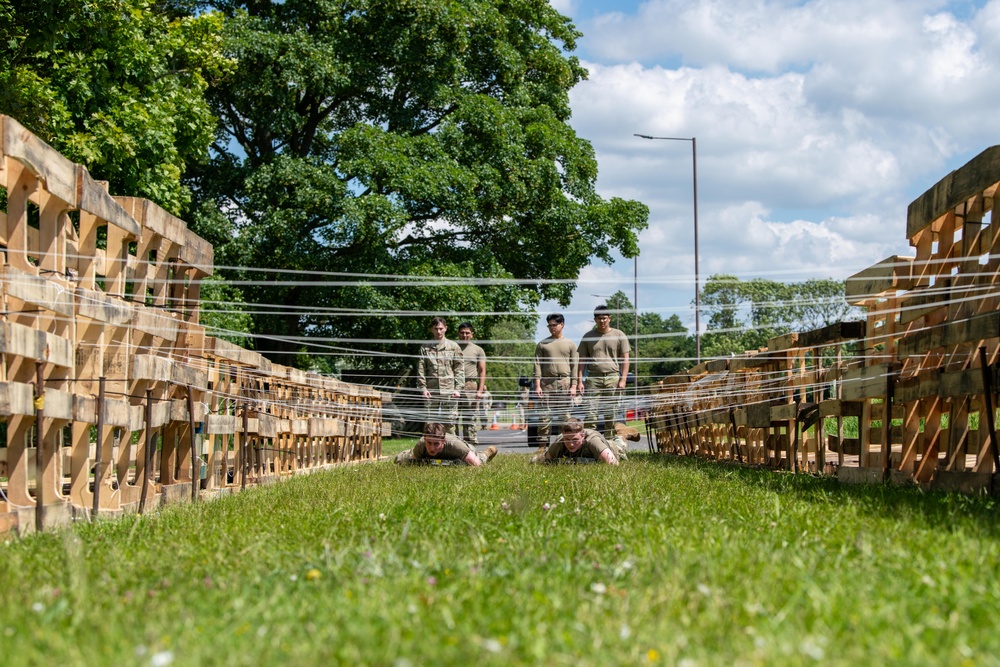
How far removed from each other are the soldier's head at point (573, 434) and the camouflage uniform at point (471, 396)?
4.74 ft

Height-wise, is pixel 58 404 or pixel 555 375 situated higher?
pixel 555 375

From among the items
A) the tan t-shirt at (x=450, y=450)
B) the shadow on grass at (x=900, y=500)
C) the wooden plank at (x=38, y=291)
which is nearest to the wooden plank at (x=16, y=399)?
the wooden plank at (x=38, y=291)

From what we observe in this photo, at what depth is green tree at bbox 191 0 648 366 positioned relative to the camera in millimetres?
22578

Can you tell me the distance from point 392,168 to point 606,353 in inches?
369

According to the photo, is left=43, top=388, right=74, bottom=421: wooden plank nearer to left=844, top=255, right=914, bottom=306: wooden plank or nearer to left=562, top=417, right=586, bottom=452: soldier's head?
left=844, top=255, right=914, bottom=306: wooden plank

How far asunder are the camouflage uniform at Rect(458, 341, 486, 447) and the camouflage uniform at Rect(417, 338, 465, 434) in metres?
0.12

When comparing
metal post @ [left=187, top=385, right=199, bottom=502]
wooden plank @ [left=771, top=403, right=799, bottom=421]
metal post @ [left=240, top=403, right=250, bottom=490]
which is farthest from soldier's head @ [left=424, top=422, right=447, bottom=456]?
metal post @ [left=187, top=385, right=199, bottom=502]

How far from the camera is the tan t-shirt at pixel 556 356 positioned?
48.4 ft

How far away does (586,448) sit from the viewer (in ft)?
41.4

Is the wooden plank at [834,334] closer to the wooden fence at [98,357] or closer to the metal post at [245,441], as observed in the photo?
the wooden fence at [98,357]

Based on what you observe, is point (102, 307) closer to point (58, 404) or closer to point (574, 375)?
point (58, 404)

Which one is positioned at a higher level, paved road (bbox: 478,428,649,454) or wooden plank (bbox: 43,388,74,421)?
wooden plank (bbox: 43,388,74,421)

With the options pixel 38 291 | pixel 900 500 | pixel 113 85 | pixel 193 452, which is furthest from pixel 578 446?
pixel 113 85

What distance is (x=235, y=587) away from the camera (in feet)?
12.5
